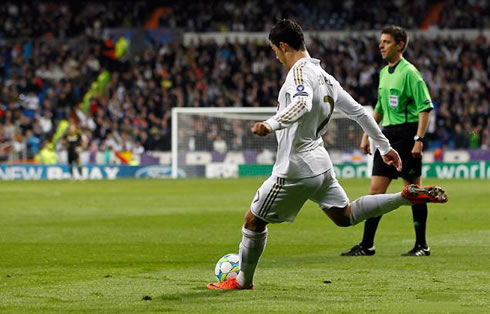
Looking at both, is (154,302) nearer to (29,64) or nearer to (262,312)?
(262,312)

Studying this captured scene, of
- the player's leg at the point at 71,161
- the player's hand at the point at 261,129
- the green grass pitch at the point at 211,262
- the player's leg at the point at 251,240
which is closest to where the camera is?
the player's hand at the point at 261,129

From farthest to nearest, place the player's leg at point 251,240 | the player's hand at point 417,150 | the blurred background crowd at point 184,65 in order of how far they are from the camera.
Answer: the blurred background crowd at point 184,65 < the player's hand at point 417,150 < the player's leg at point 251,240

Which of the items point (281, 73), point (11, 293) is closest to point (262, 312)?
point (11, 293)

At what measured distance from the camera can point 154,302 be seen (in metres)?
6.93

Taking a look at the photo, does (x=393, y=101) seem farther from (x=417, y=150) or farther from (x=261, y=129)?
(x=261, y=129)

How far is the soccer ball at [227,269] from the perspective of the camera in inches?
Result: 311

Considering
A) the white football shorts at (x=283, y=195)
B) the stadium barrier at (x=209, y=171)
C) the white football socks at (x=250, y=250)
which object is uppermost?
the white football shorts at (x=283, y=195)

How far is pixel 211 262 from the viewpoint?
980 centimetres

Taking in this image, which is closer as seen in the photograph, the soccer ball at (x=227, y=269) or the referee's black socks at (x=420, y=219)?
the soccer ball at (x=227, y=269)

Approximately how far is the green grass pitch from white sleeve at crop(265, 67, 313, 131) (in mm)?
1241

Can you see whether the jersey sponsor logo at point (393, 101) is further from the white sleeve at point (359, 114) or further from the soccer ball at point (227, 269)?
the soccer ball at point (227, 269)

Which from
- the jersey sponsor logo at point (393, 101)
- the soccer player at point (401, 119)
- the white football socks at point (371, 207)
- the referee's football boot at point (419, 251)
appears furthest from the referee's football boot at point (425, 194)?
the jersey sponsor logo at point (393, 101)

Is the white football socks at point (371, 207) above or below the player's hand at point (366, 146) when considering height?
below

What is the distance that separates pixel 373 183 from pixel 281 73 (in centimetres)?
2927
